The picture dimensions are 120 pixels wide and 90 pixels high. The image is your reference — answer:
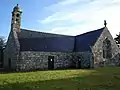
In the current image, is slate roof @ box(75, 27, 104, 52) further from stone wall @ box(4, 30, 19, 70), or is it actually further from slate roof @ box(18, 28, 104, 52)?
stone wall @ box(4, 30, 19, 70)

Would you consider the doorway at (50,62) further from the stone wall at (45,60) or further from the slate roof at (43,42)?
the slate roof at (43,42)

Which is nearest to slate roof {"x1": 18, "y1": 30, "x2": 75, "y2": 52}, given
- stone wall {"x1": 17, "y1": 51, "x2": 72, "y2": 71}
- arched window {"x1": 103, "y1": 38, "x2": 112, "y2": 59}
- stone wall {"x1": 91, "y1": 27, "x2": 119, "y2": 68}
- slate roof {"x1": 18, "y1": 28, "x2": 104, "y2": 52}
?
slate roof {"x1": 18, "y1": 28, "x2": 104, "y2": 52}

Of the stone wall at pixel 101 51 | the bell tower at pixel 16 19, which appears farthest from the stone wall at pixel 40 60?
the bell tower at pixel 16 19

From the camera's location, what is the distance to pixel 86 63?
128ft

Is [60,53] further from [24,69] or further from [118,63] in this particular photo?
[118,63]

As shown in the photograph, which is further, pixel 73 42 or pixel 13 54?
pixel 73 42

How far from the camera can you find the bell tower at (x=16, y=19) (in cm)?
3860

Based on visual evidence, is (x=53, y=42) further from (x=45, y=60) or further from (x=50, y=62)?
(x=45, y=60)

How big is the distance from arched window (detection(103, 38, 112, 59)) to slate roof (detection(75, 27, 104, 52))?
2168mm

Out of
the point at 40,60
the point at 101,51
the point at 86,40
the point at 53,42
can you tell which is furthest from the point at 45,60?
the point at 101,51

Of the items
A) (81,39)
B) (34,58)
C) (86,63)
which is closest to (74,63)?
(86,63)

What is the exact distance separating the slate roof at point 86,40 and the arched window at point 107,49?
2.17 meters

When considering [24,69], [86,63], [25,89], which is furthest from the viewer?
[86,63]

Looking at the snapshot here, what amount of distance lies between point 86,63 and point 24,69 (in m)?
11.4
